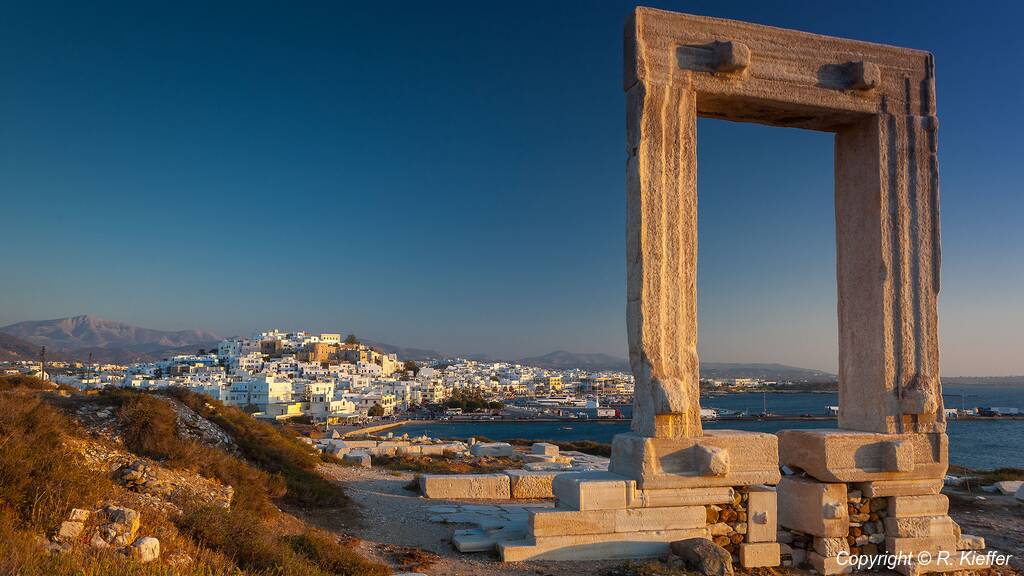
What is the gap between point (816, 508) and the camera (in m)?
7.71

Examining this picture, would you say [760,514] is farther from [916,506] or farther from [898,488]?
[916,506]

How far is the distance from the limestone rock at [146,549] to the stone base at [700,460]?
456cm

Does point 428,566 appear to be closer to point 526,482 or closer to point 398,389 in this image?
point 526,482

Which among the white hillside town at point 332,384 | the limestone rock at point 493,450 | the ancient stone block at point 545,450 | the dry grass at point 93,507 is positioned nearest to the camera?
the dry grass at point 93,507

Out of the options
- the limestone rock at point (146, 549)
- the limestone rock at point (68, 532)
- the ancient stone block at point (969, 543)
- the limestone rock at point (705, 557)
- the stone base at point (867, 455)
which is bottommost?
the ancient stone block at point (969, 543)

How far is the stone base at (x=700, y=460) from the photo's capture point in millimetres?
7137

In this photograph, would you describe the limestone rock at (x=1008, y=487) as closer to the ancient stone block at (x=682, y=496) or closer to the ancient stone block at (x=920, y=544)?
the ancient stone block at (x=920, y=544)

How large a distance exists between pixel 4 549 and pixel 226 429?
965 centimetres

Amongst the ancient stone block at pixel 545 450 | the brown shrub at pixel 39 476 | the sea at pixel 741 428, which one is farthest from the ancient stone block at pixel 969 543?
the sea at pixel 741 428

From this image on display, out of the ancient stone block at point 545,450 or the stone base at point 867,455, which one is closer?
the stone base at point 867,455

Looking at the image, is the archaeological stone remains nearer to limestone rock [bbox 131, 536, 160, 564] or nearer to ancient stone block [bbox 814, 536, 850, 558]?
ancient stone block [bbox 814, 536, 850, 558]

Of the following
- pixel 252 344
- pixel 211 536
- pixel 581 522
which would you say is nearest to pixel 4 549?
pixel 211 536

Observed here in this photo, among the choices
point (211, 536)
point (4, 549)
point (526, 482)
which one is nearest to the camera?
point (4, 549)

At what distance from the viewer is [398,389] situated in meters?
80.3
